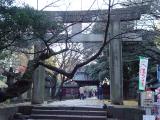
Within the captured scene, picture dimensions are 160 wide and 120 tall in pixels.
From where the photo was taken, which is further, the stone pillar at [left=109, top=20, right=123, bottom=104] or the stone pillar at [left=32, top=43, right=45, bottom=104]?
the stone pillar at [left=32, top=43, right=45, bottom=104]

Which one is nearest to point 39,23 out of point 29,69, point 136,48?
point 29,69

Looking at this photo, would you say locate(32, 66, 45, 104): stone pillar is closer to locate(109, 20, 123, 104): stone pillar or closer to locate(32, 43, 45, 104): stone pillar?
locate(32, 43, 45, 104): stone pillar

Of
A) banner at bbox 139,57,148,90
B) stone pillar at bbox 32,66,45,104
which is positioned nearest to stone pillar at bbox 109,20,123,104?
stone pillar at bbox 32,66,45,104

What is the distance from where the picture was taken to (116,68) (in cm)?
2378

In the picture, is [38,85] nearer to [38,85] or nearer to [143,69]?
[38,85]

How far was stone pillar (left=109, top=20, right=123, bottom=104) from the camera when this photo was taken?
23.4 meters

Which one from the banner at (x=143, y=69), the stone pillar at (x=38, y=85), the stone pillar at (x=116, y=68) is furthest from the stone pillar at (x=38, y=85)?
the banner at (x=143, y=69)

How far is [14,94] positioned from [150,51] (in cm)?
1667

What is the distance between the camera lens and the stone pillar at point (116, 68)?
2341 centimetres

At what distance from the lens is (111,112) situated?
799 inches

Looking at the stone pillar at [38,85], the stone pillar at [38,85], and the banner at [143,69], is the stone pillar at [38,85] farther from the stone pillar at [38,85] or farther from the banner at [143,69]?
the banner at [143,69]

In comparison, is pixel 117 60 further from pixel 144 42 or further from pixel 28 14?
pixel 28 14

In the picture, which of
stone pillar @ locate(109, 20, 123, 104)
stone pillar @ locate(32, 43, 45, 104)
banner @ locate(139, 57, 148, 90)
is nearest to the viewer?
banner @ locate(139, 57, 148, 90)

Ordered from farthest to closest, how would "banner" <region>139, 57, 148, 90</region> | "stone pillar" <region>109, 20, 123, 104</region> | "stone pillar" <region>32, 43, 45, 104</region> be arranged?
"stone pillar" <region>32, 43, 45, 104</region> → "stone pillar" <region>109, 20, 123, 104</region> → "banner" <region>139, 57, 148, 90</region>
